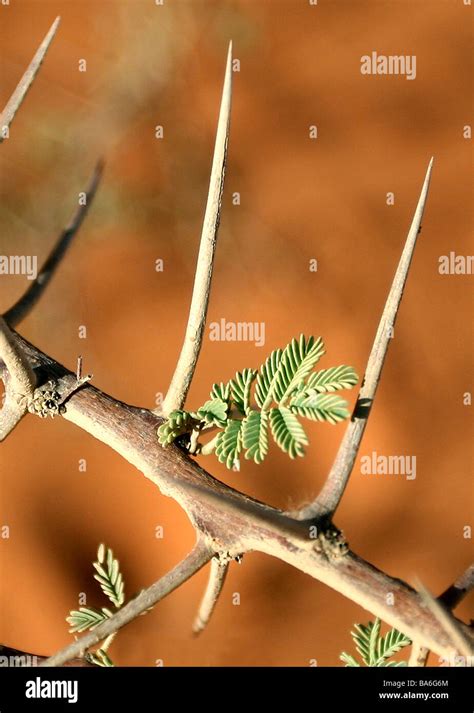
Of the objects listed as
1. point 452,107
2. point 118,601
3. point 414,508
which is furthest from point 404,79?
point 118,601

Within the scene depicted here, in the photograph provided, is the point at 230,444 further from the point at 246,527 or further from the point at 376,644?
the point at 376,644

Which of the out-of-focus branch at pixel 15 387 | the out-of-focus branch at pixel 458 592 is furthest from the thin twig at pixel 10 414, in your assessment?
the out-of-focus branch at pixel 458 592

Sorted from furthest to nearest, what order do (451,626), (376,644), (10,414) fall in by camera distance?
(376,644) < (10,414) < (451,626)

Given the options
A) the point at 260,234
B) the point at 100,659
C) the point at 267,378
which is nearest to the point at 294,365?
the point at 267,378

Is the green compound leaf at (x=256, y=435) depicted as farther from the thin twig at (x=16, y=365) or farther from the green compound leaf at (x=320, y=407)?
the thin twig at (x=16, y=365)

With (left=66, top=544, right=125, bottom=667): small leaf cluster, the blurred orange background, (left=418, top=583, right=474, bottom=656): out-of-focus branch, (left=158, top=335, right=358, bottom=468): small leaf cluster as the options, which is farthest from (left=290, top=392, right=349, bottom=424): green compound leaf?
the blurred orange background
